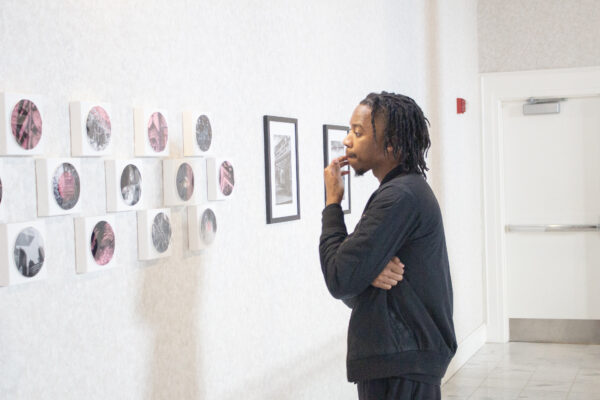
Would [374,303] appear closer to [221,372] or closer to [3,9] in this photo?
[221,372]

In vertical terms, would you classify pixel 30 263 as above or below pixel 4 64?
below

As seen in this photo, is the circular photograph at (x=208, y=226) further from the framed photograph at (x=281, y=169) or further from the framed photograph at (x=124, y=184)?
the framed photograph at (x=281, y=169)

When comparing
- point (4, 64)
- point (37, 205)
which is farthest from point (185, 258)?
point (4, 64)

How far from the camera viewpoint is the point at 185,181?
254cm

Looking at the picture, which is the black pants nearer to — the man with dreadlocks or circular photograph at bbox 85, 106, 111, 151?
the man with dreadlocks

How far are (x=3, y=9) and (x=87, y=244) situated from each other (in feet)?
2.09

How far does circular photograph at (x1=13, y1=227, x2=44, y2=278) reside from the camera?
1.88 meters

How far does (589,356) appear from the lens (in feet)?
19.4

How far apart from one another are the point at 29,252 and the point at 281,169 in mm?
1490

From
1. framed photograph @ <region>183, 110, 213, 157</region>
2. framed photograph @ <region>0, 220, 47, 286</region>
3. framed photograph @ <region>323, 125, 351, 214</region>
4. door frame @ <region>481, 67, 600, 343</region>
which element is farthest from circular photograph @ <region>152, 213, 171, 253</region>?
door frame @ <region>481, 67, 600, 343</region>

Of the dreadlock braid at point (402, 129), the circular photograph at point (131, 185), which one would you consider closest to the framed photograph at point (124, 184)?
the circular photograph at point (131, 185)

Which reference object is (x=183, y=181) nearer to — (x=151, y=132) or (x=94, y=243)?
(x=151, y=132)

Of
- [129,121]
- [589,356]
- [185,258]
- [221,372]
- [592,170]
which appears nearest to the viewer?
[129,121]

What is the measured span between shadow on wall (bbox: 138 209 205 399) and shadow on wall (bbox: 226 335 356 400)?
31 centimetres
